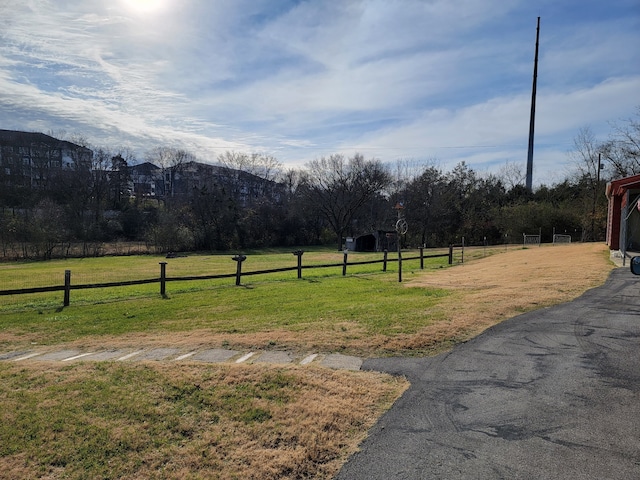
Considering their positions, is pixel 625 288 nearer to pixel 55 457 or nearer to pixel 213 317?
pixel 213 317

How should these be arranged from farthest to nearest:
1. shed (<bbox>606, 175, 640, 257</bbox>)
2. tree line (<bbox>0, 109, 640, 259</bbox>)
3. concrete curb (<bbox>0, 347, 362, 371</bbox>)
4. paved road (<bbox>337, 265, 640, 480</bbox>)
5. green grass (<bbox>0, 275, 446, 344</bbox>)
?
tree line (<bbox>0, 109, 640, 259</bbox>), shed (<bbox>606, 175, 640, 257</bbox>), green grass (<bbox>0, 275, 446, 344</bbox>), concrete curb (<bbox>0, 347, 362, 371</bbox>), paved road (<bbox>337, 265, 640, 480</bbox>)

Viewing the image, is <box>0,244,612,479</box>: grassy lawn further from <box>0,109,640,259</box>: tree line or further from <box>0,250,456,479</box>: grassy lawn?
<box>0,109,640,259</box>: tree line

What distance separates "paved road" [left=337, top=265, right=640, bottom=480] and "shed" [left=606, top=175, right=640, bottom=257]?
13442mm

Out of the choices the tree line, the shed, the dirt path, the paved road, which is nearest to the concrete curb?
the paved road

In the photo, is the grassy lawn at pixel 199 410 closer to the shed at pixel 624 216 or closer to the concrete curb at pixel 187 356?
the concrete curb at pixel 187 356

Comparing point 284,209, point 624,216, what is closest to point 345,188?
point 284,209

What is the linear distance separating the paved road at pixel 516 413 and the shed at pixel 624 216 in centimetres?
1344

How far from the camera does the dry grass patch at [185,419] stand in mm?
3170

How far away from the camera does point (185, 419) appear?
3.80m

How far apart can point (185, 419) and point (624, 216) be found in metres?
19.4

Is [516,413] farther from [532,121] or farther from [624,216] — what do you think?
[532,121]

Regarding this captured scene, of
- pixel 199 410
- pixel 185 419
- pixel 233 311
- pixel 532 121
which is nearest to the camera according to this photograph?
pixel 185 419

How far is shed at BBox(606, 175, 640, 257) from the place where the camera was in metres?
17.4

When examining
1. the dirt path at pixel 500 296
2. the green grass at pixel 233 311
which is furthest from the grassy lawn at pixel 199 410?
the dirt path at pixel 500 296
